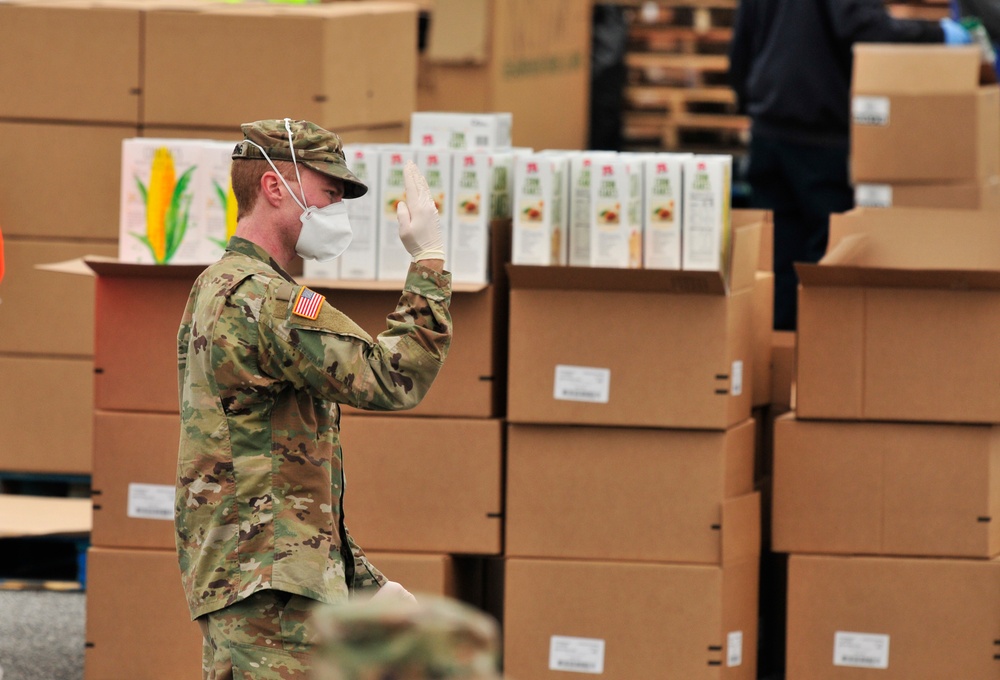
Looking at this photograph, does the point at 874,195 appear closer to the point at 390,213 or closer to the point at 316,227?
the point at 390,213

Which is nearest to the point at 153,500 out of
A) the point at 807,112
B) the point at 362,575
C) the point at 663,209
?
the point at 362,575

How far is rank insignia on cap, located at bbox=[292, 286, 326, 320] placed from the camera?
98.3 inches

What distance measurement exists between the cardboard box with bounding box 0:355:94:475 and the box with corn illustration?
1149 mm

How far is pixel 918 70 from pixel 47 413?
119 inches

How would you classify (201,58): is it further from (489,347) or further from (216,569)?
(216,569)

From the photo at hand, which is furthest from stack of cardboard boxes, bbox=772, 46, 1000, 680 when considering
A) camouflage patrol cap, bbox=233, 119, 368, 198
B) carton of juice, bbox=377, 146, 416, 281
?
camouflage patrol cap, bbox=233, 119, 368, 198

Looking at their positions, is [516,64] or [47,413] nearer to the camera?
[47,413]

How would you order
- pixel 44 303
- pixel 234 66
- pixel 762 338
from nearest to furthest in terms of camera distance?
pixel 762 338
pixel 234 66
pixel 44 303

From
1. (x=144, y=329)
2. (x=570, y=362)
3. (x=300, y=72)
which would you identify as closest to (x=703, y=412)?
(x=570, y=362)

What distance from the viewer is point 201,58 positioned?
4.84m

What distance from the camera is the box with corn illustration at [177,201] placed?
3.92 meters

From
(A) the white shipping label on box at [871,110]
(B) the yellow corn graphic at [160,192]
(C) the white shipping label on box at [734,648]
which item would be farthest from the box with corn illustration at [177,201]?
(A) the white shipping label on box at [871,110]

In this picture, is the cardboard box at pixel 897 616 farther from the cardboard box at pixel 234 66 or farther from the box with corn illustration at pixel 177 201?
the cardboard box at pixel 234 66

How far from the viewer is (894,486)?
12.8 ft
